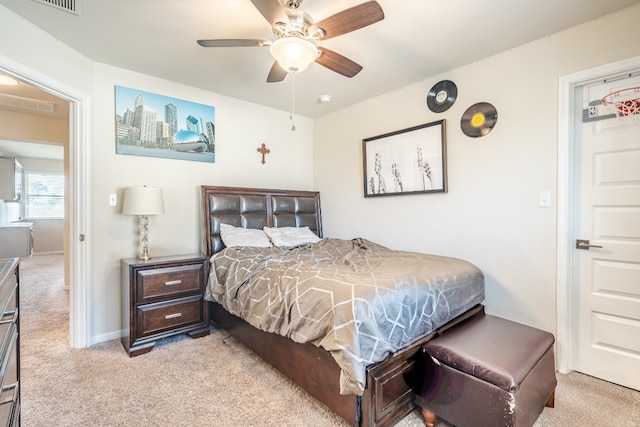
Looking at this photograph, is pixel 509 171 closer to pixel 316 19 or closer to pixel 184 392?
pixel 316 19

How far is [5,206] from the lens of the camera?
6340mm

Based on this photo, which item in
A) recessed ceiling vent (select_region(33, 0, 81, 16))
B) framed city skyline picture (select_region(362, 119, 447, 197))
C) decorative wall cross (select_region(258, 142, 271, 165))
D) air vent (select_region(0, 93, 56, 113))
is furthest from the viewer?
decorative wall cross (select_region(258, 142, 271, 165))

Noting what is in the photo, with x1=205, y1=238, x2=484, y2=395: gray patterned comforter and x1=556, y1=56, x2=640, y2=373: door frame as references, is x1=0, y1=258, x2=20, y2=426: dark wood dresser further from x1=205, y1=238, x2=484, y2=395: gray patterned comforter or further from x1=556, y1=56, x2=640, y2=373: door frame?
x1=556, y1=56, x2=640, y2=373: door frame

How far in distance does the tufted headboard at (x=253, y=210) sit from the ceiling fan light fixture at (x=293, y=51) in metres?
1.78

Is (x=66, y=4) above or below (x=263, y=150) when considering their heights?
above

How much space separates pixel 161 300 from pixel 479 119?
126 inches

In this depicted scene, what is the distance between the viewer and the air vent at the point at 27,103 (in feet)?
11.7

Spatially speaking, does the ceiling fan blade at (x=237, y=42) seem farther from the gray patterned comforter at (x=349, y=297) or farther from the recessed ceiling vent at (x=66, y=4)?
the gray patterned comforter at (x=349, y=297)

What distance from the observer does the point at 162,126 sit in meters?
3.03

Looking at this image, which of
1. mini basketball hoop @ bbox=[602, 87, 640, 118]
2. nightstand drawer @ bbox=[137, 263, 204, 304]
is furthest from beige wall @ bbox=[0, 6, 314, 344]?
mini basketball hoop @ bbox=[602, 87, 640, 118]

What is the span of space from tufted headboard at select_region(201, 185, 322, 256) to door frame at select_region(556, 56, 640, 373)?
2541 millimetres

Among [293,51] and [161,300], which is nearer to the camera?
[293,51]

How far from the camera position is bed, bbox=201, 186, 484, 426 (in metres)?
1.50

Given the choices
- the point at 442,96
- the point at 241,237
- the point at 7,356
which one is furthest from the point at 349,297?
the point at 442,96
